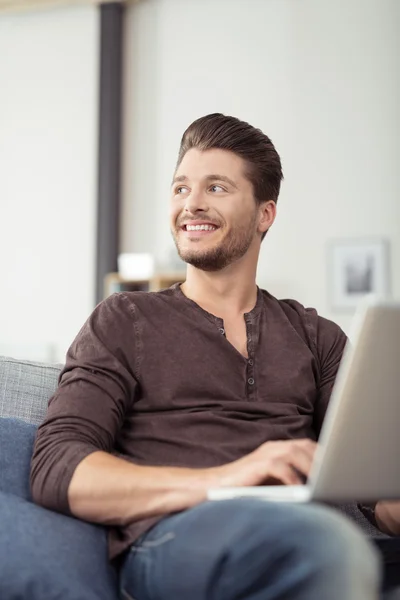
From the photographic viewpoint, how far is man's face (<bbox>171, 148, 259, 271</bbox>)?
69.8 inches

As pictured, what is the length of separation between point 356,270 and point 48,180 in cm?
225

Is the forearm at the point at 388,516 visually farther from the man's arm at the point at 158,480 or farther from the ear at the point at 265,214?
the ear at the point at 265,214

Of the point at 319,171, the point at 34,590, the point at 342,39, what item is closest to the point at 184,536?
the point at 34,590

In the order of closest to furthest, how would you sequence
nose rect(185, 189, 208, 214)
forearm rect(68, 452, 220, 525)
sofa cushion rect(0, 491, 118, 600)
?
sofa cushion rect(0, 491, 118, 600), forearm rect(68, 452, 220, 525), nose rect(185, 189, 208, 214)

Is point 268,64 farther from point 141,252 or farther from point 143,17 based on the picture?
point 141,252

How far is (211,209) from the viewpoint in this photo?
1.78 meters

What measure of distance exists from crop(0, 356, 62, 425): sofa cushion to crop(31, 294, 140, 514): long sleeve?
0.59 ft

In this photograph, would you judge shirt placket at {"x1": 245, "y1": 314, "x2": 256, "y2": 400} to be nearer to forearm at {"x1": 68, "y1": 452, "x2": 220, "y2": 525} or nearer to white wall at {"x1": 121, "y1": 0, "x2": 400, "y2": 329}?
forearm at {"x1": 68, "y1": 452, "x2": 220, "y2": 525}

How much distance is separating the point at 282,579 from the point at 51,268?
492 cm

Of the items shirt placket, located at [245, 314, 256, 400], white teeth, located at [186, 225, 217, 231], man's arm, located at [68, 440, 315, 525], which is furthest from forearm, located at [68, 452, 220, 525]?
white teeth, located at [186, 225, 217, 231]

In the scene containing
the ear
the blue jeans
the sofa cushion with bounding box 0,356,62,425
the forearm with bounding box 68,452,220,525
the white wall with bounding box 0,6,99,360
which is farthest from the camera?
the white wall with bounding box 0,6,99,360

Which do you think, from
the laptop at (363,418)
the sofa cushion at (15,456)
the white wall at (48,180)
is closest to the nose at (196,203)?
the sofa cushion at (15,456)

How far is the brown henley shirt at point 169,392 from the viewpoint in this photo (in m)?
1.39

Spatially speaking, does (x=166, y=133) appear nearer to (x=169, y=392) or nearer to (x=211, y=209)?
(x=211, y=209)
